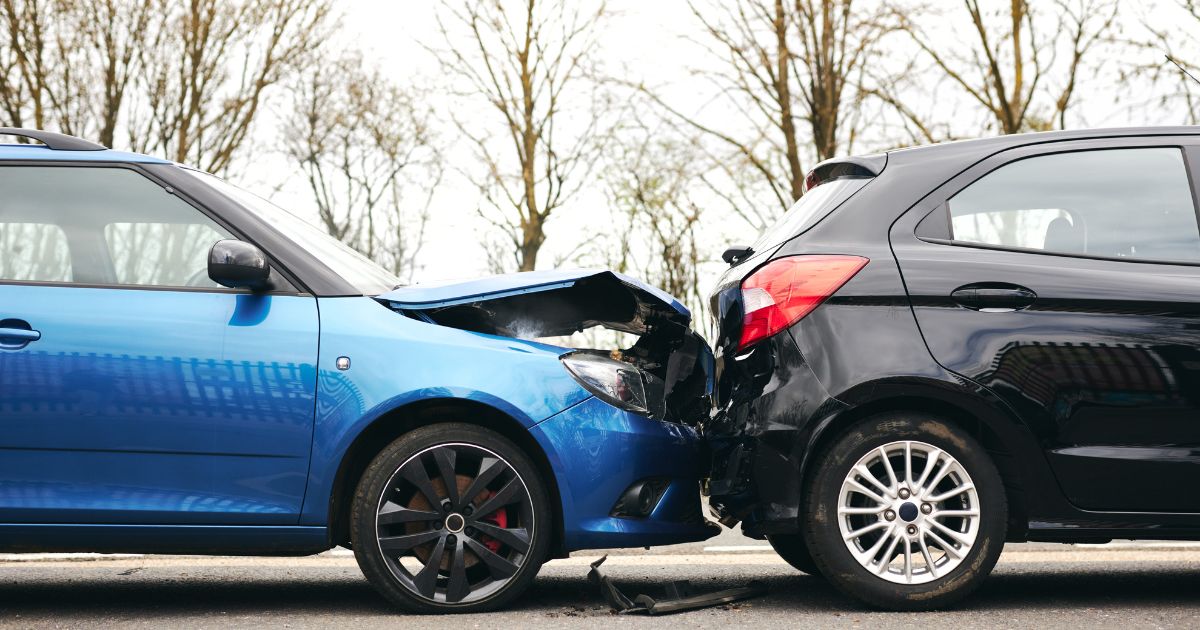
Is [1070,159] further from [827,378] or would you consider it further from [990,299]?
[827,378]

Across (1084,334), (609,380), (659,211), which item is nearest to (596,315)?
(609,380)

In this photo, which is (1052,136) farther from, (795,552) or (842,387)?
(795,552)

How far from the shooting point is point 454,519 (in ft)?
13.7

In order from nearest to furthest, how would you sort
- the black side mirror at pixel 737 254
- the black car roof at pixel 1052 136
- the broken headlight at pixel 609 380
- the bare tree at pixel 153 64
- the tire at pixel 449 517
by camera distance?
1. the tire at pixel 449 517
2. the broken headlight at pixel 609 380
3. the black car roof at pixel 1052 136
4. the black side mirror at pixel 737 254
5. the bare tree at pixel 153 64

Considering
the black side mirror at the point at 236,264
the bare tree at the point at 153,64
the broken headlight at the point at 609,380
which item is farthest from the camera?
the bare tree at the point at 153,64

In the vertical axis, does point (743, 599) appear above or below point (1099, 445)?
below

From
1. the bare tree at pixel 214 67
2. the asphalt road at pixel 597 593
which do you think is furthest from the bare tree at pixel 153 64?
the asphalt road at pixel 597 593

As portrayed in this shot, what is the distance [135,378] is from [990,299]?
3025mm

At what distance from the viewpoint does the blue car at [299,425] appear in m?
4.12

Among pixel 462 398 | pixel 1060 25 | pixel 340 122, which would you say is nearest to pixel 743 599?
pixel 462 398

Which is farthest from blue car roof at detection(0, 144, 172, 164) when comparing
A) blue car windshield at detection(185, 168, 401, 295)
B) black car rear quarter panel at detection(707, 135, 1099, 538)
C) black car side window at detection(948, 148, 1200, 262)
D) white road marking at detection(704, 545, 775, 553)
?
white road marking at detection(704, 545, 775, 553)

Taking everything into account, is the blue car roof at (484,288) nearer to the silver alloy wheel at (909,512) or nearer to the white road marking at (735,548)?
the silver alloy wheel at (909,512)

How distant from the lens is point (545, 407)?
4207 millimetres

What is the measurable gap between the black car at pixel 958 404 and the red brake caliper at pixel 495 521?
0.85m
